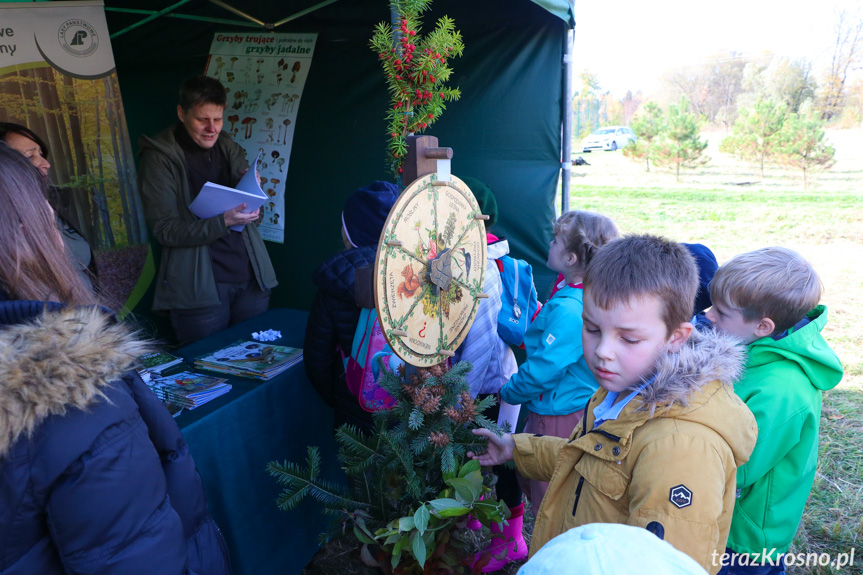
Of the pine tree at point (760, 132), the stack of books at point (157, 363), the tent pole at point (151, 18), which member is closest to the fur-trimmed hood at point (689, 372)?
the stack of books at point (157, 363)

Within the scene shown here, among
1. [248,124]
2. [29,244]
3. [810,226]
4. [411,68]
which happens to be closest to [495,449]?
[29,244]

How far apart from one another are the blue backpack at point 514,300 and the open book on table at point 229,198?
130 centimetres

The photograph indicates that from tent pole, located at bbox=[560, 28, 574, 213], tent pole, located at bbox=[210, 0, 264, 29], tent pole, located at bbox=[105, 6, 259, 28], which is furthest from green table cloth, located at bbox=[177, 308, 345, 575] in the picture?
tent pole, located at bbox=[105, 6, 259, 28]

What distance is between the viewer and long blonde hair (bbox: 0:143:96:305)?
109 centimetres

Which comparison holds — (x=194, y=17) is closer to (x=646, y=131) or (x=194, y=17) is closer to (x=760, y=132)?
(x=760, y=132)

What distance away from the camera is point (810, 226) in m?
9.34

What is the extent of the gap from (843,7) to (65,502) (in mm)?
20770

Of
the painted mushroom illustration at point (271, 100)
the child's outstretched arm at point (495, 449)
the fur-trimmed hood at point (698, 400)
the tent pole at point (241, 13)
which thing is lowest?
the child's outstretched arm at point (495, 449)

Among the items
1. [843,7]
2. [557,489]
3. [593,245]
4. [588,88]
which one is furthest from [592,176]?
[557,489]

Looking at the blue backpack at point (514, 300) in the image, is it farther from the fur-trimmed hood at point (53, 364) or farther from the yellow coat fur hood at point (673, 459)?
the fur-trimmed hood at point (53, 364)

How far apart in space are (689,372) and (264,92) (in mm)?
3867

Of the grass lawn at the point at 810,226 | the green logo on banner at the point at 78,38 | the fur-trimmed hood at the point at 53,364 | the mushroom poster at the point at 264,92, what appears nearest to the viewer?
the fur-trimmed hood at the point at 53,364

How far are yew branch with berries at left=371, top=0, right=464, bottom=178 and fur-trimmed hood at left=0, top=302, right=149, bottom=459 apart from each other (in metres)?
1.53

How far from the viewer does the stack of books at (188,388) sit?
1.97 metres
